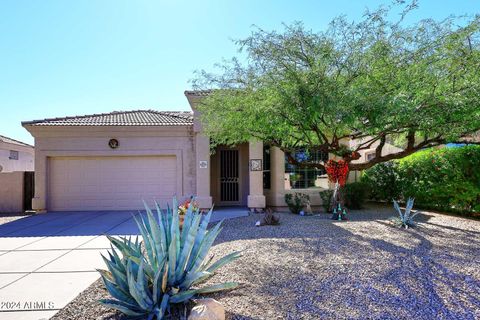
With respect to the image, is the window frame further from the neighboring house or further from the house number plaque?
the house number plaque

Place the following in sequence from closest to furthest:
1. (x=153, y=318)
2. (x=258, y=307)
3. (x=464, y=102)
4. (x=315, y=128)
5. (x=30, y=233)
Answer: (x=153, y=318), (x=258, y=307), (x=464, y=102), (x=315, y=128), (x=30, y=233)

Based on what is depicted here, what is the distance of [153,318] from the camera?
323 centimetres

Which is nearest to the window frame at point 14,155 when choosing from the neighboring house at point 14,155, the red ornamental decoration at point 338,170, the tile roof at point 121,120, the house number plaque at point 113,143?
the neighboring house at point 14,155

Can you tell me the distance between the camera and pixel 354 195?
39.2 ft

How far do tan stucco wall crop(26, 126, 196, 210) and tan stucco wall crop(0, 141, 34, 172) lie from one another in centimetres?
1023

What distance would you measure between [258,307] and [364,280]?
5.51ft

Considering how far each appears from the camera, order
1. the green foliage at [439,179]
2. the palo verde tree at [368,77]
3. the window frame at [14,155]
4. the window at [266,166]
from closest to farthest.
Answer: the palo verde tree at [368,77], the green foliage at [439,179], the window at [266,166], the window frame at [14,155]

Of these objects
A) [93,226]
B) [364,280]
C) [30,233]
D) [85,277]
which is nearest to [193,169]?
[93,226]

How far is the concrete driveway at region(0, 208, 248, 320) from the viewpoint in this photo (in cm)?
397

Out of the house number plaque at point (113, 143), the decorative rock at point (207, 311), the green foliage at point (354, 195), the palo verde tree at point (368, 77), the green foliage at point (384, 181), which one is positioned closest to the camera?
the decorative rock at point (207, 311)

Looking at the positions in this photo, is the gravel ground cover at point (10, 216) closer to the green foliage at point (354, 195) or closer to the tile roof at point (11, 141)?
the tile roof at point (11, 141)

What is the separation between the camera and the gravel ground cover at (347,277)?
11.5 feet

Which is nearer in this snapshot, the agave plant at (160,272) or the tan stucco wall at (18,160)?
the agave plant at (160,272)

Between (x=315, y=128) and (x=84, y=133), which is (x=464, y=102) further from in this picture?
(x=84, y=133)
